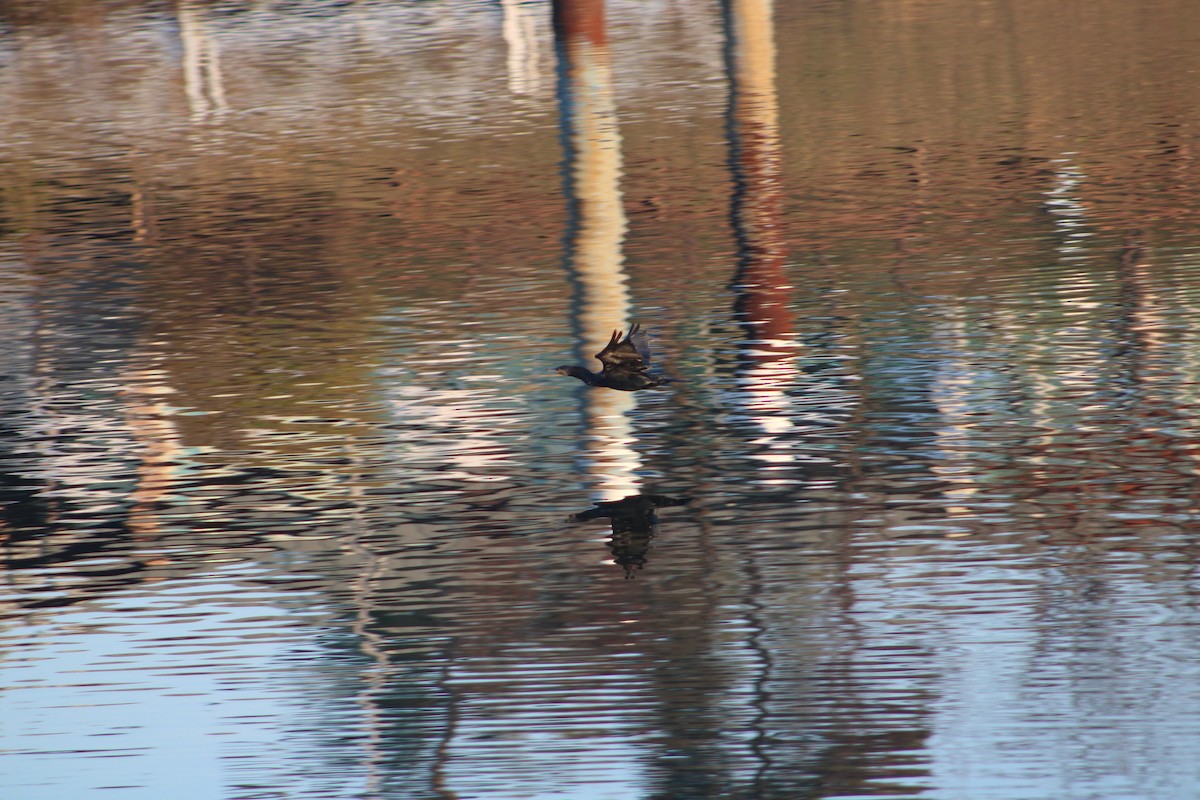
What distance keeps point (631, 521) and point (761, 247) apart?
492 cm

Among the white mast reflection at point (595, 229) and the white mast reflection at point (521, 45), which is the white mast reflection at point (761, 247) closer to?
the white mast reflection at point (595, 229)

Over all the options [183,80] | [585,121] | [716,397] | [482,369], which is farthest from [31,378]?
[183,80]

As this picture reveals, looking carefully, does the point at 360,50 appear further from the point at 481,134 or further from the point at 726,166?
the point at 726,166

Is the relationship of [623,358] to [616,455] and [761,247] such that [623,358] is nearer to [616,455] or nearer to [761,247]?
[616,455]

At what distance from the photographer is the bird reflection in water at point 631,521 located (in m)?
6.64

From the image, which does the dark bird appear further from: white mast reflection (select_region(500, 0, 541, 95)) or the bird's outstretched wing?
white mast reflection (select_region(500, 0, 541, 95))

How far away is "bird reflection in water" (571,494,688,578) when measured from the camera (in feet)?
21.8

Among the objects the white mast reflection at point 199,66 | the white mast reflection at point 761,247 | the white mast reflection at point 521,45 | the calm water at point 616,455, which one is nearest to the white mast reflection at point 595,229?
the calm water at point 616,455

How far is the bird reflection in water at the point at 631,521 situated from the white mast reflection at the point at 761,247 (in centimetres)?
65

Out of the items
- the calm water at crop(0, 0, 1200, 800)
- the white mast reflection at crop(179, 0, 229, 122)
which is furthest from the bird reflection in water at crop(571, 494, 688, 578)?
the white mast reflection at crop(179, 0, 229, 122)

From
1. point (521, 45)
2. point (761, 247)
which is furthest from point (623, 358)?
point (521, 45)

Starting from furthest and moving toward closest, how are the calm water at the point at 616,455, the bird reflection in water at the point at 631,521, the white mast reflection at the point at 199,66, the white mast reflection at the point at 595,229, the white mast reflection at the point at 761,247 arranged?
the white mast reflection at the point at 199,66 < the white mast reflection at the point at 761,247 < the white mast reflection at the point at 595,229 < the bird reflection in water at the point at 631,521 < the calm water at the point at 616,455

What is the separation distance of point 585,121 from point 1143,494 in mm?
8199

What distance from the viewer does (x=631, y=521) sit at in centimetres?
709
